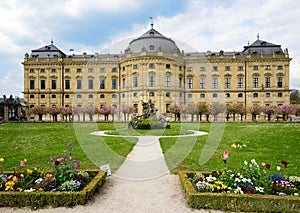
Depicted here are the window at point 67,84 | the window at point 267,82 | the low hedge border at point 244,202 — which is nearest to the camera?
the low hedge border at point 244,202

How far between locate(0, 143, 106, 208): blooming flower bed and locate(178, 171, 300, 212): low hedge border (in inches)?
97.0

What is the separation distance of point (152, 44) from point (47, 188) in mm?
42006

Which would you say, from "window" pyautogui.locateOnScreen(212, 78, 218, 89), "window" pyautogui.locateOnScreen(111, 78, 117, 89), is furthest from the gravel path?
"window" pyautogui.locateOnScreen(212, 78, 218, 89)

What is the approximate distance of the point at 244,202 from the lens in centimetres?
445

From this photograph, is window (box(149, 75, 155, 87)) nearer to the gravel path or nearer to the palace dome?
the palace dome

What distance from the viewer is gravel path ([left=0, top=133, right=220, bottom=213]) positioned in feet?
15.1

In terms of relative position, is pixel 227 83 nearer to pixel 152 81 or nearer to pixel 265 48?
pixel 265 48

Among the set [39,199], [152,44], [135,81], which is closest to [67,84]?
[135,81]

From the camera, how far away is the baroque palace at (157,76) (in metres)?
44.4

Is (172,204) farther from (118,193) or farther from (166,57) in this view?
(166,57)

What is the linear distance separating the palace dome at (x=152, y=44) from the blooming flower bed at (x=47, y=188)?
1592 inches

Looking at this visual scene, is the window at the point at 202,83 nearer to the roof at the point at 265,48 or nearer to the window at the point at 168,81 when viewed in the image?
the window at the point at 168,81

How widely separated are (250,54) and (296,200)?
4917 centimetres

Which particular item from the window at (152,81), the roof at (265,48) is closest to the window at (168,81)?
the window at (152,81)
